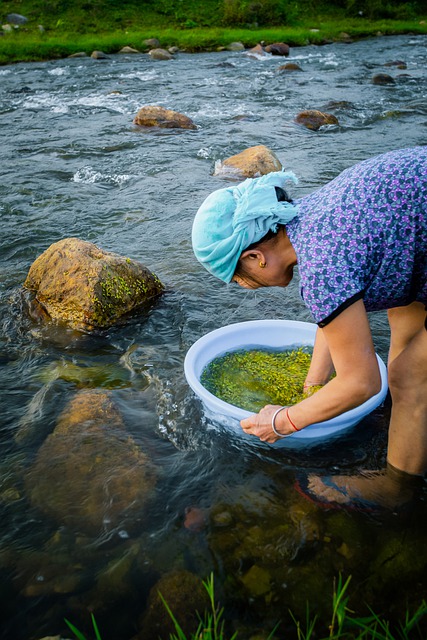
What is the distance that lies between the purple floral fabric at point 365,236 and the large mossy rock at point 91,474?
136 cm

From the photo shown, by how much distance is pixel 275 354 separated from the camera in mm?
3689

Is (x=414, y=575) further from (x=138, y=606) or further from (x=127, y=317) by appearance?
(x=127, y=317)

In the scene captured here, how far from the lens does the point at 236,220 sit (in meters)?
2.11

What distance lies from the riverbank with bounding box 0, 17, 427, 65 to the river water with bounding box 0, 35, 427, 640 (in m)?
11.4

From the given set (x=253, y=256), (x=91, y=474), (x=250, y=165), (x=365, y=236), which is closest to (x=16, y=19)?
(x=250, y=165)

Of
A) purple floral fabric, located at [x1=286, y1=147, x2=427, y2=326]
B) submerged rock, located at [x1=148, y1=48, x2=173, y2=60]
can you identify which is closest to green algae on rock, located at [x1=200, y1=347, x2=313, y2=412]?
purple floral fabric, located at [x1=286, y1=147, x2=427, y2=326]

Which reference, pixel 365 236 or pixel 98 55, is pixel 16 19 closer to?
pixel 98 55

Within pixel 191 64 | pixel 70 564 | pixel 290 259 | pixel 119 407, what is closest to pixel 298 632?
pixel 70 564

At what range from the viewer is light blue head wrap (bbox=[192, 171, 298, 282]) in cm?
210

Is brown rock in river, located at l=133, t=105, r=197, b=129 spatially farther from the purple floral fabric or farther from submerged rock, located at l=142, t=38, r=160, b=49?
submerged rock, located at l=142, t=38, r=160, b=49

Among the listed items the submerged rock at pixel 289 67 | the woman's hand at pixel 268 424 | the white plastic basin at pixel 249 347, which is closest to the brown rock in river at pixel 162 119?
the white plastic basin at pixel 249 347

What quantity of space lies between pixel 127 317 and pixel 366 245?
254cm

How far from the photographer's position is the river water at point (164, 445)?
2.27 metres

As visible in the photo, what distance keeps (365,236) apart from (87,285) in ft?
8.56
